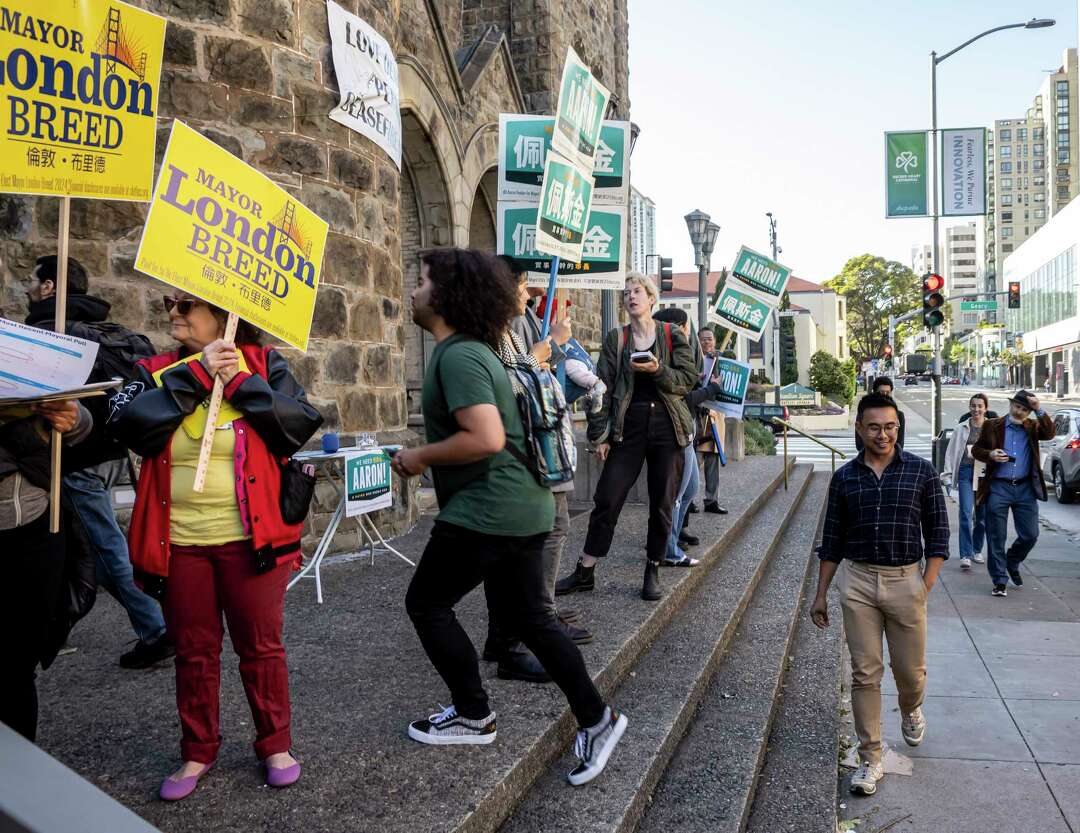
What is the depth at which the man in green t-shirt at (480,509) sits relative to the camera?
304cm

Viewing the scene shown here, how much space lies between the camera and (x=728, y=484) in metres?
11.9

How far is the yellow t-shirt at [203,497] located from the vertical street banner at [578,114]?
122 inches

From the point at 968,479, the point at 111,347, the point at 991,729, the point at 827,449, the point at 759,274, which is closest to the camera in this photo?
the point at 111,347

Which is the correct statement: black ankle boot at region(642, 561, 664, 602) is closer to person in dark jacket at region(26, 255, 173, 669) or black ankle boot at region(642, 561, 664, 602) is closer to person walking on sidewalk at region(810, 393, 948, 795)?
person walking on sidewalk at region(810, 393, 948, 795)

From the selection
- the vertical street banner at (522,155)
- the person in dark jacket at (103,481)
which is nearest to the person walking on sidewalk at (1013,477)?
the vertical street banner at (522,155)

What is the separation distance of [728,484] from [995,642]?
528cm

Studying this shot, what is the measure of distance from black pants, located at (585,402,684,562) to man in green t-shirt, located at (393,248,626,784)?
232 centimetres

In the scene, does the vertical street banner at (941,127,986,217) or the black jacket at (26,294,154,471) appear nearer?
the black jacket at (26,294,154,471)

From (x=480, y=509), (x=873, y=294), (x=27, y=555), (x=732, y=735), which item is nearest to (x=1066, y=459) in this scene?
(x=732, y=735)

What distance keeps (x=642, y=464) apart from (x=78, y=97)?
11.3ft

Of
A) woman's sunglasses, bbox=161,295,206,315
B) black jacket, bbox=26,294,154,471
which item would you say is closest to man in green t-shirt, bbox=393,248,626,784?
woman's sunglasses, bbox=161,295,206,315

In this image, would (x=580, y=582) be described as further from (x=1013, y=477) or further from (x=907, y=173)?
(x=907, y=173)

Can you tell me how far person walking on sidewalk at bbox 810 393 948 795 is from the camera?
4.10 meters

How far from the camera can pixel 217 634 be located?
2.90 meters
